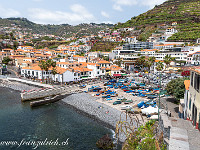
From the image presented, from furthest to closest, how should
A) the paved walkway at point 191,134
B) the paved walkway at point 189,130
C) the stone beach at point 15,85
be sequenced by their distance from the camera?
the stone beach at point 15,85 → the paved walkway at point 189,130 → the paved walkway at point 191,134

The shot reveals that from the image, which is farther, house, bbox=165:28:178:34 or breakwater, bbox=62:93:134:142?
house, bbox=165:28:178:34

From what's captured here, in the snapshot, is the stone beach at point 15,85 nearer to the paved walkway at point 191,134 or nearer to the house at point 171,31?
the paved walkway at point 191,134

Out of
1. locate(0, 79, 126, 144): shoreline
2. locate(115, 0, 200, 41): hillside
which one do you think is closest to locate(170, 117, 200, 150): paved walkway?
locate(0, 79, 126, 144): shoreline

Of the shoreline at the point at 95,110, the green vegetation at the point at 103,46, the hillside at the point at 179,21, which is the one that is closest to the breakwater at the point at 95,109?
the shoreline at the point at 95,110

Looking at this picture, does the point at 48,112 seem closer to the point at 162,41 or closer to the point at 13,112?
the point at 13,112

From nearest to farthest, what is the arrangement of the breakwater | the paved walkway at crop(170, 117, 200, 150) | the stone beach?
1. the paved walkway at crop(170, 117, 200, 150)
2. the breakwater
3. the stone beach

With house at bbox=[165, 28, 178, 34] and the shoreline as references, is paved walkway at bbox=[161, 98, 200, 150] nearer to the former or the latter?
the shoreline

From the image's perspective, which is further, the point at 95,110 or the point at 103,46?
the point at 103,46

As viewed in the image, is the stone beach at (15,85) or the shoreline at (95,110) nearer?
the shoreline at (95,110)

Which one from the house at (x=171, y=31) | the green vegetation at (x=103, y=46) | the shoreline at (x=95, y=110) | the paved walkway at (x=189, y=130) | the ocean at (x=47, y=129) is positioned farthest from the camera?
the green vegetation at (x=103, y=46)

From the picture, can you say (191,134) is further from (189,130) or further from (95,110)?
(95,110)

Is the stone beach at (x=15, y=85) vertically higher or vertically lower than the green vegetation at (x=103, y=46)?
lower

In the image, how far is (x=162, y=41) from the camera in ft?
409

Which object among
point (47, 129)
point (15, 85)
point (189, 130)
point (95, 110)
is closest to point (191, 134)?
point (189, 130)
